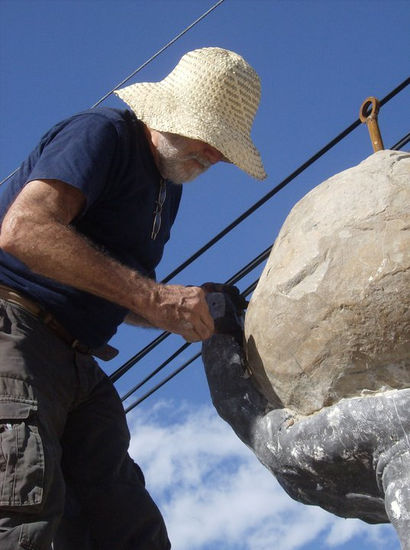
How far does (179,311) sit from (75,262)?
0.36 m

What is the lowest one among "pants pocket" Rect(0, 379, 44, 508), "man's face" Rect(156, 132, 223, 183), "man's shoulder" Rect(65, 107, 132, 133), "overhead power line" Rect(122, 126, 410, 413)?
"overhead power line" Rect(122, 126, 410, 413)

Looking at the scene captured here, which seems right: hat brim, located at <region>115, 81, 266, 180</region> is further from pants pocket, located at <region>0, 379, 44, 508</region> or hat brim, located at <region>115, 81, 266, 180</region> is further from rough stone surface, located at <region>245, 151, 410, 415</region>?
pants pocket, located at <region>0, 379, 44, 508</region>

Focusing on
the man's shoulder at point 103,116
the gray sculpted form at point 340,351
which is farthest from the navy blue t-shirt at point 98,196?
the gray sculpted form at point 340,351

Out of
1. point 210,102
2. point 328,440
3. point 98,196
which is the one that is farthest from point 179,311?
point 210,102

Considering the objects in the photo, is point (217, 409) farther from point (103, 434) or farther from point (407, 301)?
point (407, 301)

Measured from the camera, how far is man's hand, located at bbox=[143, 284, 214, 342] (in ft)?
11.6

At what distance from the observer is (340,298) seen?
10.6 feet

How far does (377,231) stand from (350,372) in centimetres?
41

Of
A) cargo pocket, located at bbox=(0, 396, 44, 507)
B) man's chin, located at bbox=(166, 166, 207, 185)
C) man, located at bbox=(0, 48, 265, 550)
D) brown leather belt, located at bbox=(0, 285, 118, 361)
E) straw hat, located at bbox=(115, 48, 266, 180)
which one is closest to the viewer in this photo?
cargo pocket, located at bbox=(0, 396, 44, 507)

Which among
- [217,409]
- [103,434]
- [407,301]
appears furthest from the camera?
[103,434]

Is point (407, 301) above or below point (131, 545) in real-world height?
above

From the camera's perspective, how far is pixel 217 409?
368cm

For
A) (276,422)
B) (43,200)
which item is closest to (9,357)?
(43,200)

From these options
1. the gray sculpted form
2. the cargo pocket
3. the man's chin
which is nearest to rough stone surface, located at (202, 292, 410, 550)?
the gray sculpted form
